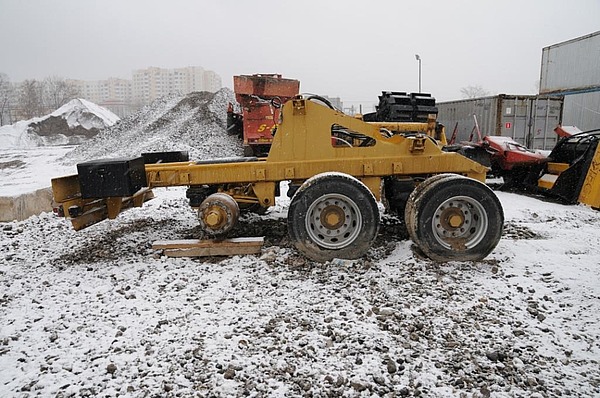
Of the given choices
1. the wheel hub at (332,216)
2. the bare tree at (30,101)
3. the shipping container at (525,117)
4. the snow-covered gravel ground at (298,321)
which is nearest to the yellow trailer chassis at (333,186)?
the wheel hub at (332,216)

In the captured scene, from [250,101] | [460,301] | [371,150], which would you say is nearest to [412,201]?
[371,150]

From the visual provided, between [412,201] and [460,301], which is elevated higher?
[412,201]

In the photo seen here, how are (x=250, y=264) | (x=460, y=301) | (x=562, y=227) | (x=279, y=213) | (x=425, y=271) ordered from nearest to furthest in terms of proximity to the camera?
(x=460, y=301) → (x=425, y=271) → (x=250, y=264) → (x=562, y=227) → (x=279, y=213)

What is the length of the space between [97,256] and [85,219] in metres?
0.52

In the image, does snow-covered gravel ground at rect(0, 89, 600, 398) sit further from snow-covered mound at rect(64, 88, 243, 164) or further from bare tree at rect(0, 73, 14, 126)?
bare tree at rect(0, 73, 14, 126)

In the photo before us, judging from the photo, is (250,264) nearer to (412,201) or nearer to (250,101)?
(412,201)

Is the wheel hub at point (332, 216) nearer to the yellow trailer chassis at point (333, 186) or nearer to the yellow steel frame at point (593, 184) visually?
the yellow trailer chassis at point (333, 186)

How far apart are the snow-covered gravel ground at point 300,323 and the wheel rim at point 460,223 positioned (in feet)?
0.85

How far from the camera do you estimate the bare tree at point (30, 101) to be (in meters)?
55.7

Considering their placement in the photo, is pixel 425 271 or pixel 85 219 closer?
pixel 425 271

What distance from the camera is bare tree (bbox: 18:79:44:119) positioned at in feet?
183

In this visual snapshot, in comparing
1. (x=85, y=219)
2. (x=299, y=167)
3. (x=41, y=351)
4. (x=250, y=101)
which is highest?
(x=250, y=101)

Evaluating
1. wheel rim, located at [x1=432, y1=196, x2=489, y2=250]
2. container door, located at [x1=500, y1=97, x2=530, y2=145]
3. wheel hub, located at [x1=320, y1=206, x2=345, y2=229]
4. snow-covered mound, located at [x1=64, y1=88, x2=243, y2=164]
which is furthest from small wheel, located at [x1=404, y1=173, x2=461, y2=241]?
container door, located at [x1=500, y1=97, x2=530, y2=145]

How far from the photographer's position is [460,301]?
3.54m
